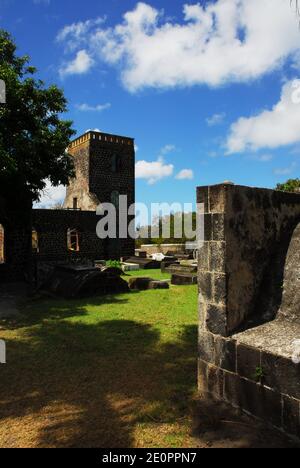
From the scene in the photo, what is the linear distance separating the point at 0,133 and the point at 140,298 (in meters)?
6.88

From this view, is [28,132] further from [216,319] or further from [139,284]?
[216,319]

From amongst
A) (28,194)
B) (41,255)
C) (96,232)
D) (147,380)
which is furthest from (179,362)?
(96,232)

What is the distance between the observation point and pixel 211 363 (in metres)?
3.97

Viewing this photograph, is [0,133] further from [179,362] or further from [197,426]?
[197,426]

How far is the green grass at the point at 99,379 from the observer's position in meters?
3.37

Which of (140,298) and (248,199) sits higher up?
(248,199)

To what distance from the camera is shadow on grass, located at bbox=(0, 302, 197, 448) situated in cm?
347

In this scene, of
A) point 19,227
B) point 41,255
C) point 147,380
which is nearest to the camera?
point 147,380

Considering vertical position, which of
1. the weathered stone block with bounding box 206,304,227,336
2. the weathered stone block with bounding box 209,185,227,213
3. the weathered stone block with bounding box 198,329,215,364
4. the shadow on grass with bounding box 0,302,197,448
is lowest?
the shadow on grass with bounding box 0,302,197,448

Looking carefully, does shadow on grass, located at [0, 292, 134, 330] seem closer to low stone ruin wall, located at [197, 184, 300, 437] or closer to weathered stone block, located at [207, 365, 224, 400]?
weathered stone block, located at [207, 365, 224, 400]

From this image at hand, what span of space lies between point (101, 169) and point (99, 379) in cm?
2300

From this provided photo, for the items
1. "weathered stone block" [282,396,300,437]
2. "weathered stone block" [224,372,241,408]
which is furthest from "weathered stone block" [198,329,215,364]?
"weathered stone block" [282,396,300,437]

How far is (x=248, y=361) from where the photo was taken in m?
3.51

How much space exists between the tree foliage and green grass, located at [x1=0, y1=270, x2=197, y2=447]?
529cm
